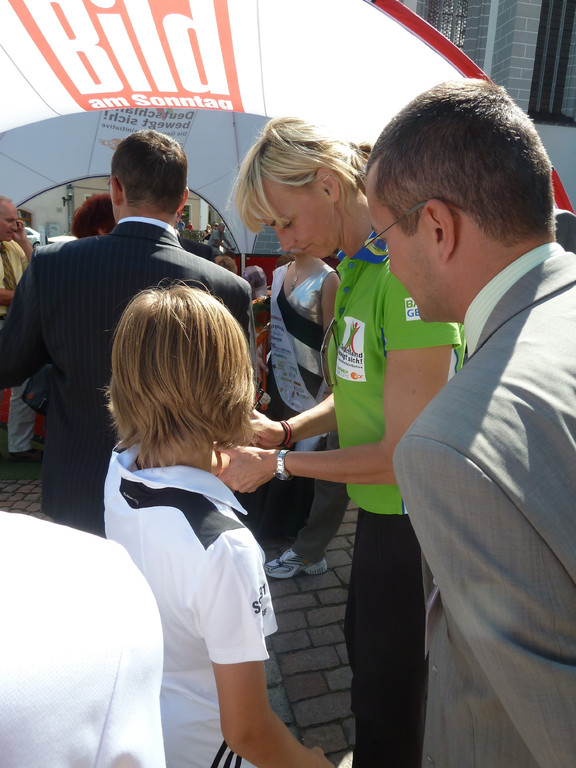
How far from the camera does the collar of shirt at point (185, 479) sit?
3.97 feet

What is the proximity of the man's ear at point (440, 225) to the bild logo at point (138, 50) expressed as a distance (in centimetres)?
310

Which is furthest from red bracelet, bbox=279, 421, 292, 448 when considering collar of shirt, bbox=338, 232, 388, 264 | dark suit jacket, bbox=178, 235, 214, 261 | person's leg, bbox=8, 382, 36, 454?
person's leg, bbox=8, 382, 36, 454

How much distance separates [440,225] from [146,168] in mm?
1457

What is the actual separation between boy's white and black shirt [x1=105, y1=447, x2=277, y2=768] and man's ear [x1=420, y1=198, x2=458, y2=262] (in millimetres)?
693

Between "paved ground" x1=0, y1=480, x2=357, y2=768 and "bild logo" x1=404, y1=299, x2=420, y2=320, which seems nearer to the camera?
"bild logo" x1=404, y1=299, x2=420, y2=320

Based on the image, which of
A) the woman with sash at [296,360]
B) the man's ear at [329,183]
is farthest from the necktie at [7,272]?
the man's ear at [329,183]

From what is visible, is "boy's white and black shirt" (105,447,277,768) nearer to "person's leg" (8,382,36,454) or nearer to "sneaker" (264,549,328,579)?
"sneaker" (264,549,328,579)

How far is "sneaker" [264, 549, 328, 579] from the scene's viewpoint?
364cm

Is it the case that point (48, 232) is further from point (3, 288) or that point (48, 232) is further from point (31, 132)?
point (3, 288)

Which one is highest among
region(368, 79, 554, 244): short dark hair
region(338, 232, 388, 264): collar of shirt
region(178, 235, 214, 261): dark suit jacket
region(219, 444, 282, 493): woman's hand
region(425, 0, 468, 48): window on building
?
region(425, 0, 468, 48): window on building

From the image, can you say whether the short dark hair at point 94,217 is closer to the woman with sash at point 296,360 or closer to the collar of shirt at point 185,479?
the woman with sash at point 296,360

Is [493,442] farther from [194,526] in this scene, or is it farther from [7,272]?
[7,272]

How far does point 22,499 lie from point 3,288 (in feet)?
6.57

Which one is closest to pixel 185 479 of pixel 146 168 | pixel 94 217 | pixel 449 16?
pixel 146 168
